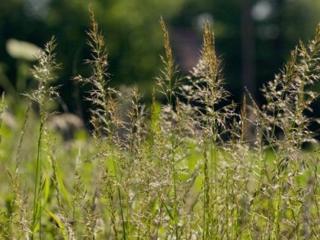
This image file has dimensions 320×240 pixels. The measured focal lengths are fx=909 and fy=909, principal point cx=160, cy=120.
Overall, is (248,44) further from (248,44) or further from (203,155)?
(203,155)

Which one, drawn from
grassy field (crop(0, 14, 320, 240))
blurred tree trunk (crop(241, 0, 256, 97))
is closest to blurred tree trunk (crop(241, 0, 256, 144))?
blurred tree trunk (crop(241, 0, 256, 97))

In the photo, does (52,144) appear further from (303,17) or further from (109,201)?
(303,17)

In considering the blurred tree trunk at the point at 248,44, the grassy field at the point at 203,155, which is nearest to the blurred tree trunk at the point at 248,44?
the blurred tree trunk at the point at 248,44

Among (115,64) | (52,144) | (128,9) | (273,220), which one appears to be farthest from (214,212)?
(128,9)

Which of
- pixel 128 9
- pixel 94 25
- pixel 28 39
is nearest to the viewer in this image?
pixel 94 25

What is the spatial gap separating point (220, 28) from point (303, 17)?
4.75m

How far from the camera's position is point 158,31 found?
A: 4422cm

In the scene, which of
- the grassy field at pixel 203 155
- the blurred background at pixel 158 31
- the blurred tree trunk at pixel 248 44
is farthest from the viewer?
the blurred tree trunk at pixel 248 44

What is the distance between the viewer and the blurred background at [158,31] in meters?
39.2

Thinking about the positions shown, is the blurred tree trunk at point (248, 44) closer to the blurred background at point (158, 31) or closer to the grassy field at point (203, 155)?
the blurred background at point (158, 31)

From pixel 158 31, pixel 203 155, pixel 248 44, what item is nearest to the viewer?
pixel 203 155

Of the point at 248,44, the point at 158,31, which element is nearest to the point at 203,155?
the point at 158,31

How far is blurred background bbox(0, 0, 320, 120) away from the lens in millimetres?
39250

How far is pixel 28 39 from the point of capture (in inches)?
1563
